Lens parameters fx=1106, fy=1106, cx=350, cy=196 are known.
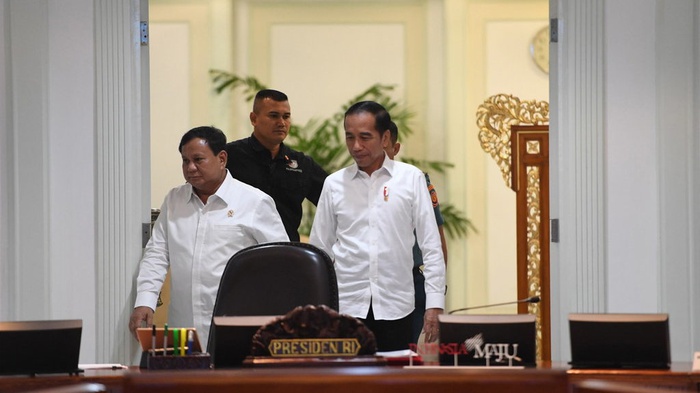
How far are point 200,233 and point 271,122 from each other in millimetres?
968

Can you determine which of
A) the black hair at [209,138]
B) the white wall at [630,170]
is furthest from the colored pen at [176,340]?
the white wall at [630,170]

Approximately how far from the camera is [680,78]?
462cm

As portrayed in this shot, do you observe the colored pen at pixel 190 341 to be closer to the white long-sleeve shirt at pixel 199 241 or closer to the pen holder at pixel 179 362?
the pen holder at pixel 179 362

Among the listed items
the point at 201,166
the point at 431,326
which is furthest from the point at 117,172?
the point at 431,326

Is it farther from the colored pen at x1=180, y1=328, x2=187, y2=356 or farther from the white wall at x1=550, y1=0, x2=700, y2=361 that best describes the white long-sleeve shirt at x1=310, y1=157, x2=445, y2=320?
the colored pen at x1=180, y1=328, x2=187, y2=356


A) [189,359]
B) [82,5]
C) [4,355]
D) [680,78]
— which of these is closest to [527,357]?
[189,359]

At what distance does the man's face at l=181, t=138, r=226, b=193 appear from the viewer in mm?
4332

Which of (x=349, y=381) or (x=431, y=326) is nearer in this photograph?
(x=349, y=381)

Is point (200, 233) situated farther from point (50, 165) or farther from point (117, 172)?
point (50, 165)

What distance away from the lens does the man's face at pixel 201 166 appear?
14.2ft

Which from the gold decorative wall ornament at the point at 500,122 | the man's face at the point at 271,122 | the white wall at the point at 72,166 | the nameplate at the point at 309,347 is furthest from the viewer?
the gold decorative wall ornament at the point at 500,122

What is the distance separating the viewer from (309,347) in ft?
8.75

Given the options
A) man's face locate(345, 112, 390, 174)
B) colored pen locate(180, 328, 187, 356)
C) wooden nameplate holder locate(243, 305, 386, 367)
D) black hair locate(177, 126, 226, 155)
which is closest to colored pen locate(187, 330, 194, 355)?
colored pen locate(180, 328, 187, 356)

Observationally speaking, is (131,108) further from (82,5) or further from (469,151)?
(469,151)
